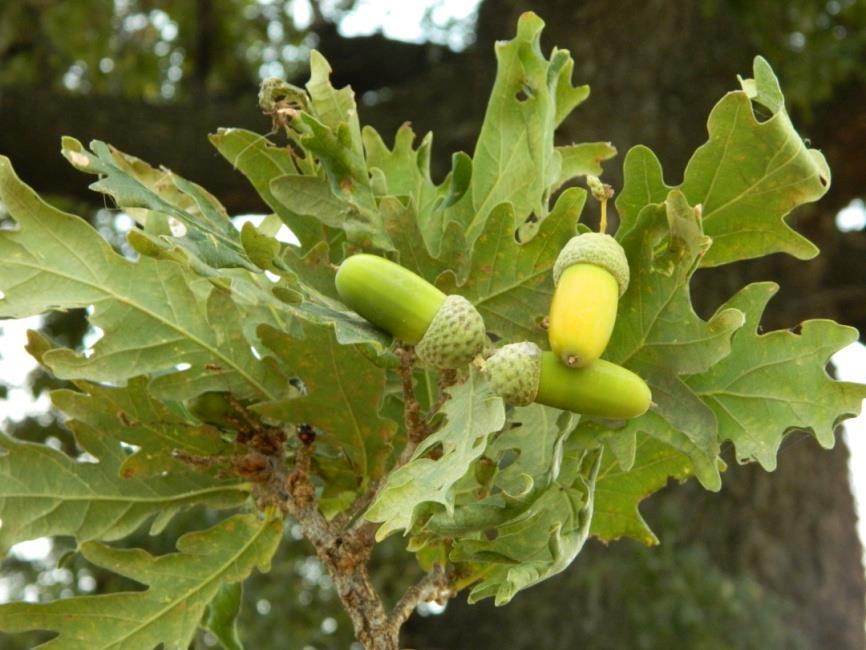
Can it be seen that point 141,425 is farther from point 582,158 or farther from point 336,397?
point 582,158

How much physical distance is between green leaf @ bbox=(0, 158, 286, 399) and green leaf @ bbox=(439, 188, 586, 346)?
7.0 inches

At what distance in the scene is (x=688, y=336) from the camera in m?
0.86

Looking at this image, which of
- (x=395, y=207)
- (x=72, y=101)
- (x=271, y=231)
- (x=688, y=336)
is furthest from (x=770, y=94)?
(x=72, y=101)

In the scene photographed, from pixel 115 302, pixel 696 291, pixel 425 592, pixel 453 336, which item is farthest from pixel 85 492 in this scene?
Result: pixel 696 291

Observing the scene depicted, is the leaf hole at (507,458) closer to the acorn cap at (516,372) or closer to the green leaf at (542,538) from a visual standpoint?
the green leaf at (542,538)

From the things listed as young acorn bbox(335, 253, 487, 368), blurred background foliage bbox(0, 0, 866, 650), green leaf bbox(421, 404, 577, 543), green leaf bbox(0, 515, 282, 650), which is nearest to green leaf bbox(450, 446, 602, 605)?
green leaf bbox(421, 404, 577, 543)

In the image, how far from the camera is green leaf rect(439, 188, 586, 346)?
91cm

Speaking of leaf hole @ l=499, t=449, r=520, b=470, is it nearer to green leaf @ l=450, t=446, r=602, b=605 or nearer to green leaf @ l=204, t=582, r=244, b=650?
green leaf @ l=450, t=446, r=602, b=605

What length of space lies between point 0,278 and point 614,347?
467 millimetres

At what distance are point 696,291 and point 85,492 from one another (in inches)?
108

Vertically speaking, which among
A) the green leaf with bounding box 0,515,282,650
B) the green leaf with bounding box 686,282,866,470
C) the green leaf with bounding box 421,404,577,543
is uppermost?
the green leaf with bounding box 686,282,866,470

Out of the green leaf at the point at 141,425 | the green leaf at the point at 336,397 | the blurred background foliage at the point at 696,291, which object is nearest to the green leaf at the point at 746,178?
the green leaf at the point at 336,397

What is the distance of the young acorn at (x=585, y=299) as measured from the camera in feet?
2.58

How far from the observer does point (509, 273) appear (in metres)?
0.92
